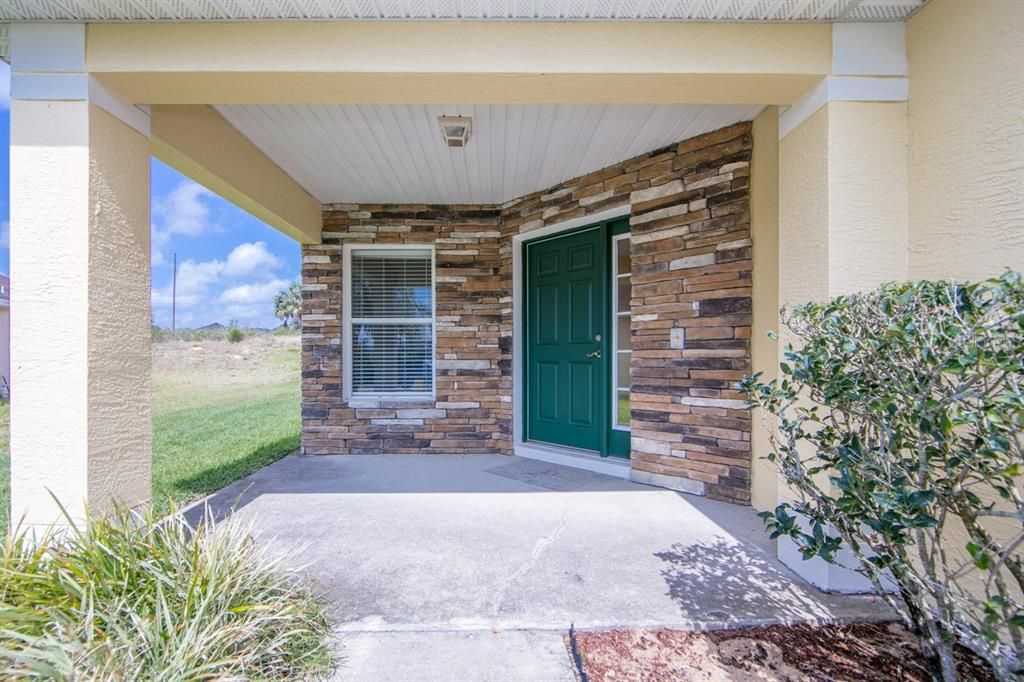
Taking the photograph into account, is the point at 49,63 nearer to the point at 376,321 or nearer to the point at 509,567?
the point at 376,321

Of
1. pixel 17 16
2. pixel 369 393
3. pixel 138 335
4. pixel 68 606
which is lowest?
pixel 68 606

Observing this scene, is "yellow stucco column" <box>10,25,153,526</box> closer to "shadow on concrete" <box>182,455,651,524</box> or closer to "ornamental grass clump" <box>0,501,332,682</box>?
"ornamental grass clump" <box>0,501,332,682</box>

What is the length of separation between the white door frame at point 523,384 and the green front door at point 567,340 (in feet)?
0.27

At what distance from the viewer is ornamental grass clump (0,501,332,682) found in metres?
1.30

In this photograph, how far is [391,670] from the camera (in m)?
1.62

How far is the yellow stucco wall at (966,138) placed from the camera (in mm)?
1731

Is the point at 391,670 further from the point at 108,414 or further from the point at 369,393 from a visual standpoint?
the point at 369,393

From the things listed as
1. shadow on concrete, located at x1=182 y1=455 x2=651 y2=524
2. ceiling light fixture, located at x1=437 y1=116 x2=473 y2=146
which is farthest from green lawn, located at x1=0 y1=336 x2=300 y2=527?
ceiling light fixture, located at x1=437 y1=116 x2=473 y2=146

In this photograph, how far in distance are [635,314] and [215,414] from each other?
24.0 feet

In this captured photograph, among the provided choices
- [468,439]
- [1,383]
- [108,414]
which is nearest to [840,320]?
[108,414]

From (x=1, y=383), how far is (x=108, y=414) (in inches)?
321

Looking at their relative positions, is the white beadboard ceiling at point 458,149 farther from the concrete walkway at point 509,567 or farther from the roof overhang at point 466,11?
the concrete walkway at point 509,567

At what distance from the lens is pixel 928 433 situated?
1315 millimetres

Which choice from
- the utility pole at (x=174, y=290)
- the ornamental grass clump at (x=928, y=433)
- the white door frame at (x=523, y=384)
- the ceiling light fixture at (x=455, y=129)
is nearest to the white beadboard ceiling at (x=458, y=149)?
the ceiling light fixture at (x=455, y=129)
